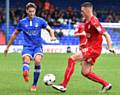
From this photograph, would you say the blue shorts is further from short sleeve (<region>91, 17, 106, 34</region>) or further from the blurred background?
the blurred background

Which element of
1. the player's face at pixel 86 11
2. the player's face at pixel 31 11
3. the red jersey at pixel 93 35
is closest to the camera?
the player's face at pixel 86 11

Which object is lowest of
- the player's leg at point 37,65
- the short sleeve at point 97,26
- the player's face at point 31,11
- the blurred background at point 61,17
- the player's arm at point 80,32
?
the blurred background at point 61,17

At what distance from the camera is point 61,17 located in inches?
1398

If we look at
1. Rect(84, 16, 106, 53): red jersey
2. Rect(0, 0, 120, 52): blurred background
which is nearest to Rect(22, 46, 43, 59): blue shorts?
Rect(84, 16, 106, 53): red jersey

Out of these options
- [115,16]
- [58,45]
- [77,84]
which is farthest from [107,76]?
[115,16]

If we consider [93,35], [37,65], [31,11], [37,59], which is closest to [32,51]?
[37,59]

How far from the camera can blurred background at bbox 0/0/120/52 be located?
31547 mm

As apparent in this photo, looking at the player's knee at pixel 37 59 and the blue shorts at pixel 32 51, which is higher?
the blue shorts at pixel 32 51

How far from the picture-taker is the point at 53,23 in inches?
1352

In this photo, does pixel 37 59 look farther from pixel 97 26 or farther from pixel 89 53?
pixel 97 26

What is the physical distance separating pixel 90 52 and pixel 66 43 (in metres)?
20.4

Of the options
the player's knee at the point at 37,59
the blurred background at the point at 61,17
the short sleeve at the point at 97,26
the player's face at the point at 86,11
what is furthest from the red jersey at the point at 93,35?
the blurred background at the point at 61,17

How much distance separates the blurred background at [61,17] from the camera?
1242 inches

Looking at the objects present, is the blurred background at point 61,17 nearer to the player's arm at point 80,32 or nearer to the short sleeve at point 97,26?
the player's arm at point 80,32
